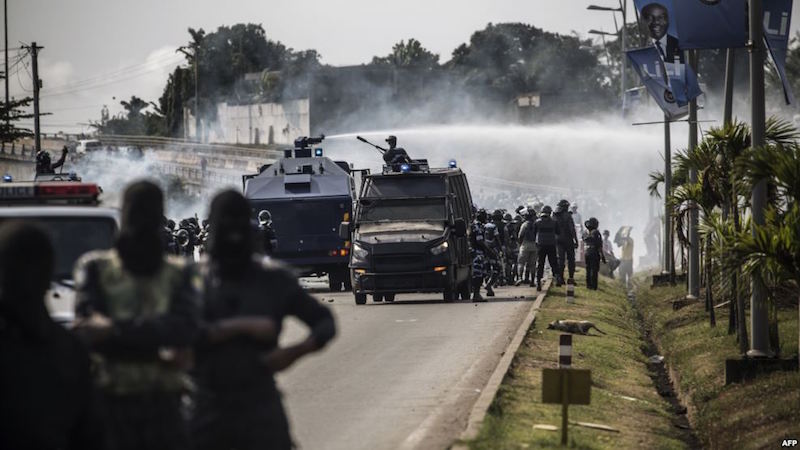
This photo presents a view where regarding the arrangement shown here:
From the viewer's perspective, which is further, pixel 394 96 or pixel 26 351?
pixel 394 96

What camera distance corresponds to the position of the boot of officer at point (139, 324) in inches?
259

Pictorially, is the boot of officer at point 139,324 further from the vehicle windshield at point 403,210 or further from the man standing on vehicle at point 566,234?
the man standing on vehicle at point 566,234

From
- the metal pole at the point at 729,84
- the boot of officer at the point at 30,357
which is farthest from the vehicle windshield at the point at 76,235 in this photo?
the metal pole at the point at 729,84

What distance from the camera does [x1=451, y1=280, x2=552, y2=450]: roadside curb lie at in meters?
12.7

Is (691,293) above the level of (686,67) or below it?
below

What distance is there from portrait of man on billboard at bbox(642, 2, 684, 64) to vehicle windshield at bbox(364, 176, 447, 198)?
17.7ft

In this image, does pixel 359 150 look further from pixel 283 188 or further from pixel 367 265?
pixel 367 265

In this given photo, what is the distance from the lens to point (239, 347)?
6.77m

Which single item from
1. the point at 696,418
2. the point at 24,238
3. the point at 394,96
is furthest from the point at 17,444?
the point at 394,96

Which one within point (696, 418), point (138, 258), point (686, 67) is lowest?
point (696, 418)

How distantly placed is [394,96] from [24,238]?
130363 mm

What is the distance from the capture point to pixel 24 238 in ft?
20.0

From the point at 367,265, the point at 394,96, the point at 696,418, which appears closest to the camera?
the point at 696,418

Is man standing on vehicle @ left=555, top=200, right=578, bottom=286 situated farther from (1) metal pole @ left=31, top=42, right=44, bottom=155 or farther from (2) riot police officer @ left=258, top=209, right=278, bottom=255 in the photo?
(1) metal pole @ left=31, top=42, right=44, bottom=155
